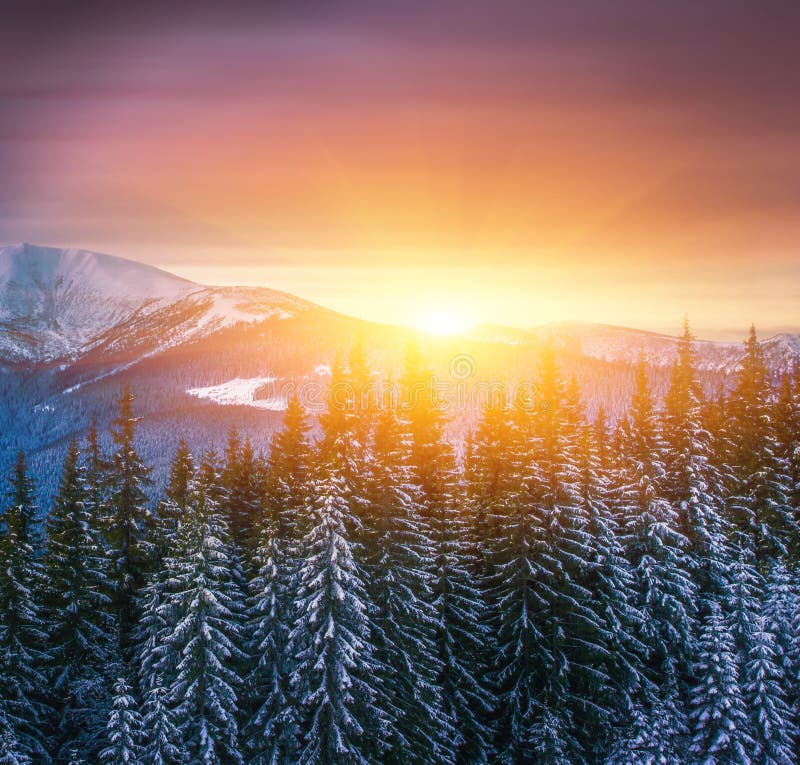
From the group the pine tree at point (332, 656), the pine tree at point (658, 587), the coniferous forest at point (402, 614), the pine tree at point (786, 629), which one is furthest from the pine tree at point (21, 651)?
the pine tree at point (786, 629)

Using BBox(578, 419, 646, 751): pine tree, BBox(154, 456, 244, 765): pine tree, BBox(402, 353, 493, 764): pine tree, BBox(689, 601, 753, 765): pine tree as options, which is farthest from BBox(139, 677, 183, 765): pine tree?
BBox(689, 601, 753, 765): pine tree

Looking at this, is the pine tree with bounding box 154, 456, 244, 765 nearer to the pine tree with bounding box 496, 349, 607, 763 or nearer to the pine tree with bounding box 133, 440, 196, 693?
the pine tree with bounding box 133, 440, 196, 693

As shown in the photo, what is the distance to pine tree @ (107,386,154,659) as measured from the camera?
1198 inches

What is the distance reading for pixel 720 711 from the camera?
81.8 ft

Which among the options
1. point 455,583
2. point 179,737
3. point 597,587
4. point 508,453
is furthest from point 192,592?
point 597,587

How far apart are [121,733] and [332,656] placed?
7846 mm

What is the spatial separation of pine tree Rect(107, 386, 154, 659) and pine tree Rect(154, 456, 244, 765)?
6.05 m

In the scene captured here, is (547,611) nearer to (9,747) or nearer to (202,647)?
(202,647)

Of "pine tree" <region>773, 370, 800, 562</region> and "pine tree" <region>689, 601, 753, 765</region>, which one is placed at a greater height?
"pine tree" <region>773, 370, 800, 562</region>

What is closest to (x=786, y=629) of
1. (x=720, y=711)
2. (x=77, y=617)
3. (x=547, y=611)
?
(x=720, y=711)

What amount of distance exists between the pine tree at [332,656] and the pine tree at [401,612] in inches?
37.4

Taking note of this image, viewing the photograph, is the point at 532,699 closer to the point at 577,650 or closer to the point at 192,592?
the point at 577,650

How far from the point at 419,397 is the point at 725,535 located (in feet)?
59.5

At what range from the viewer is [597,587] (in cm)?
2788
